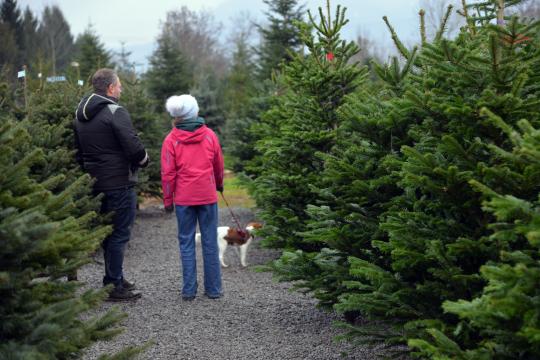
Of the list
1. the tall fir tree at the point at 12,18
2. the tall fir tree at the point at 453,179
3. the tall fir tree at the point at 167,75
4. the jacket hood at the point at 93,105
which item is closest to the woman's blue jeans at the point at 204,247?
the jacket hood at the point at 93,105

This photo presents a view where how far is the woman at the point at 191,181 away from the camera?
7.19 m

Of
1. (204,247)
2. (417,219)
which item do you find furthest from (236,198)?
(417,219)

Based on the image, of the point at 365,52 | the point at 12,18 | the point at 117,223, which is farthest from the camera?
the point at 12,18

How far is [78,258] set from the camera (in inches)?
129

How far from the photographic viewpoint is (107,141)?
696 cm

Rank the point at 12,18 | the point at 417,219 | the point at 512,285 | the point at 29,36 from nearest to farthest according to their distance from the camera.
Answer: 1. the point at 512,285
2. the point at 417,219
3. the point at 12,18
4. the point at 29,36

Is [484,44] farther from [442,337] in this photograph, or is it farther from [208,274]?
[208,274]

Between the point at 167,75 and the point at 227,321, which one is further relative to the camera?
the point at 167,75

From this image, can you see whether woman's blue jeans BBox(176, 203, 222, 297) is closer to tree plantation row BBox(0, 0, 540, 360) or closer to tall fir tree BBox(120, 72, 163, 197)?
tree plantation row BBox(0, 0, 540, 360)

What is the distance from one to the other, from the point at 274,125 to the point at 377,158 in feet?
18.3

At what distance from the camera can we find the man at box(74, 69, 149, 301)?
6.92m

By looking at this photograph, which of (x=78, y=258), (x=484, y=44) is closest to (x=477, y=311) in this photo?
(x=78, y=258)

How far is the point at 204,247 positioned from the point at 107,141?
5.15 ft

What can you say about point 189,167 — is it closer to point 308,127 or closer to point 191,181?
point 191,181
